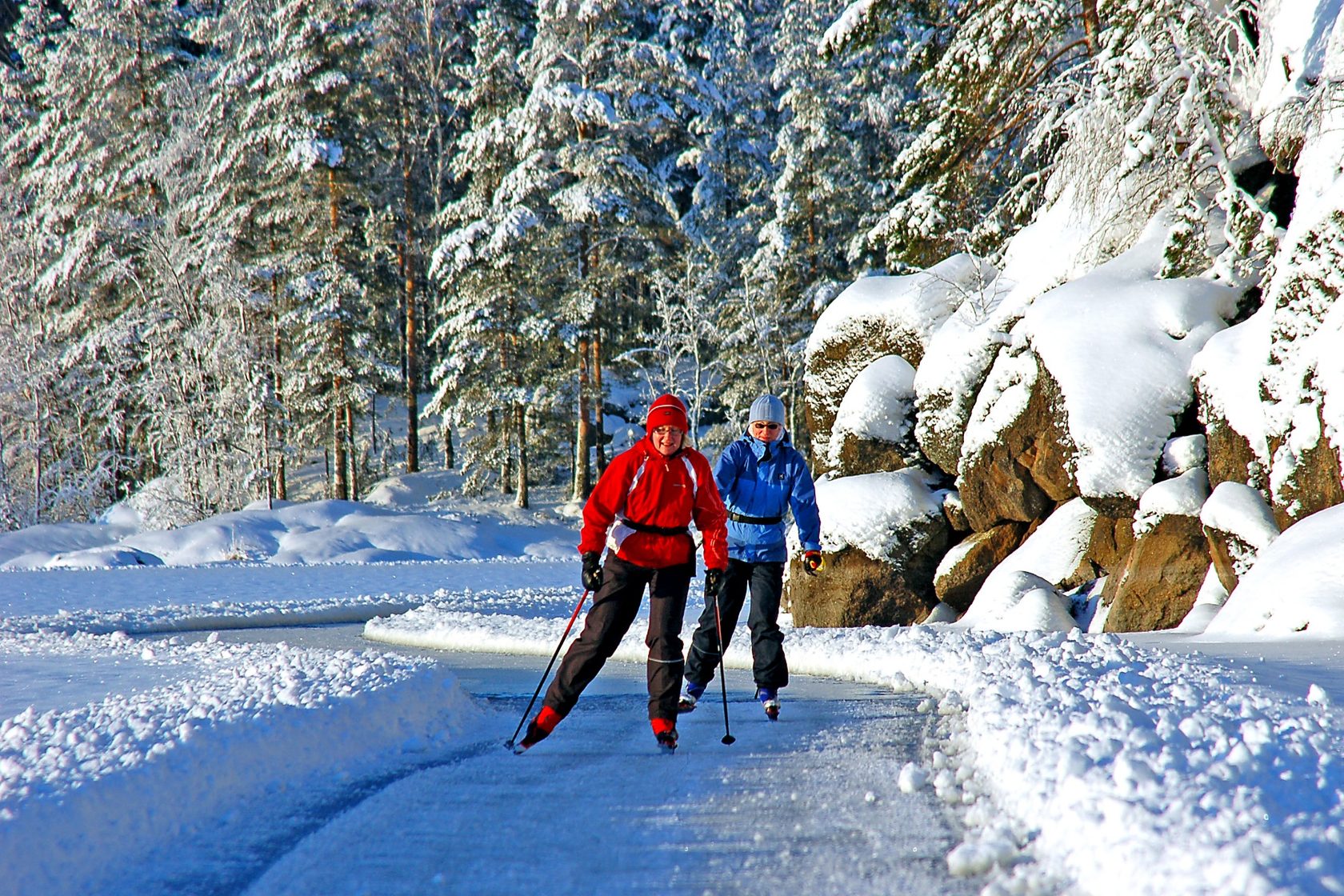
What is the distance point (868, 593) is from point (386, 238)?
24.4 metres

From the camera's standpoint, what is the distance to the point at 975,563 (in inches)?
465

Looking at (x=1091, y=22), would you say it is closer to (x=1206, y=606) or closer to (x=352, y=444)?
(x=1206, y=606)

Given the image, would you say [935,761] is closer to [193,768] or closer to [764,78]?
[193,768]

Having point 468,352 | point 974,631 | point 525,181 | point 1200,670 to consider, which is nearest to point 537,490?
point 468,352

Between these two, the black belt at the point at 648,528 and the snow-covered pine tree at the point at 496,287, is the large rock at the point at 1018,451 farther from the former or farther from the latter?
the snow-covered pine tree at the point at 496,287

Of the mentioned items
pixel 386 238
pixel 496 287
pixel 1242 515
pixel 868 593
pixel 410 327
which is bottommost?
pixel 868 593

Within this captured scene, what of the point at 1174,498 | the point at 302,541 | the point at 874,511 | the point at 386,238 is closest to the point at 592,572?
the point at 1174,498

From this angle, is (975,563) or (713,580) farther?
(975,563)

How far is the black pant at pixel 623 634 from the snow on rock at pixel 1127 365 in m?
6.52

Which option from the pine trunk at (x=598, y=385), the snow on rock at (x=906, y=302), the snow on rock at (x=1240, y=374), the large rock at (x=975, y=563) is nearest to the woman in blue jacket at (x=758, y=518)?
the snow on rock at (x=1240, y=374)

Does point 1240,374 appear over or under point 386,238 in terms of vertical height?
under

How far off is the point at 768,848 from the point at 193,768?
2321mm

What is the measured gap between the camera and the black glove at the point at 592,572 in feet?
16.4

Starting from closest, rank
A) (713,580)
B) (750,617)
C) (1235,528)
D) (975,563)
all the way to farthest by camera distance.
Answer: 1. (713,580)
2. (750,617)
3. (1235,528)
4. (975,563)
